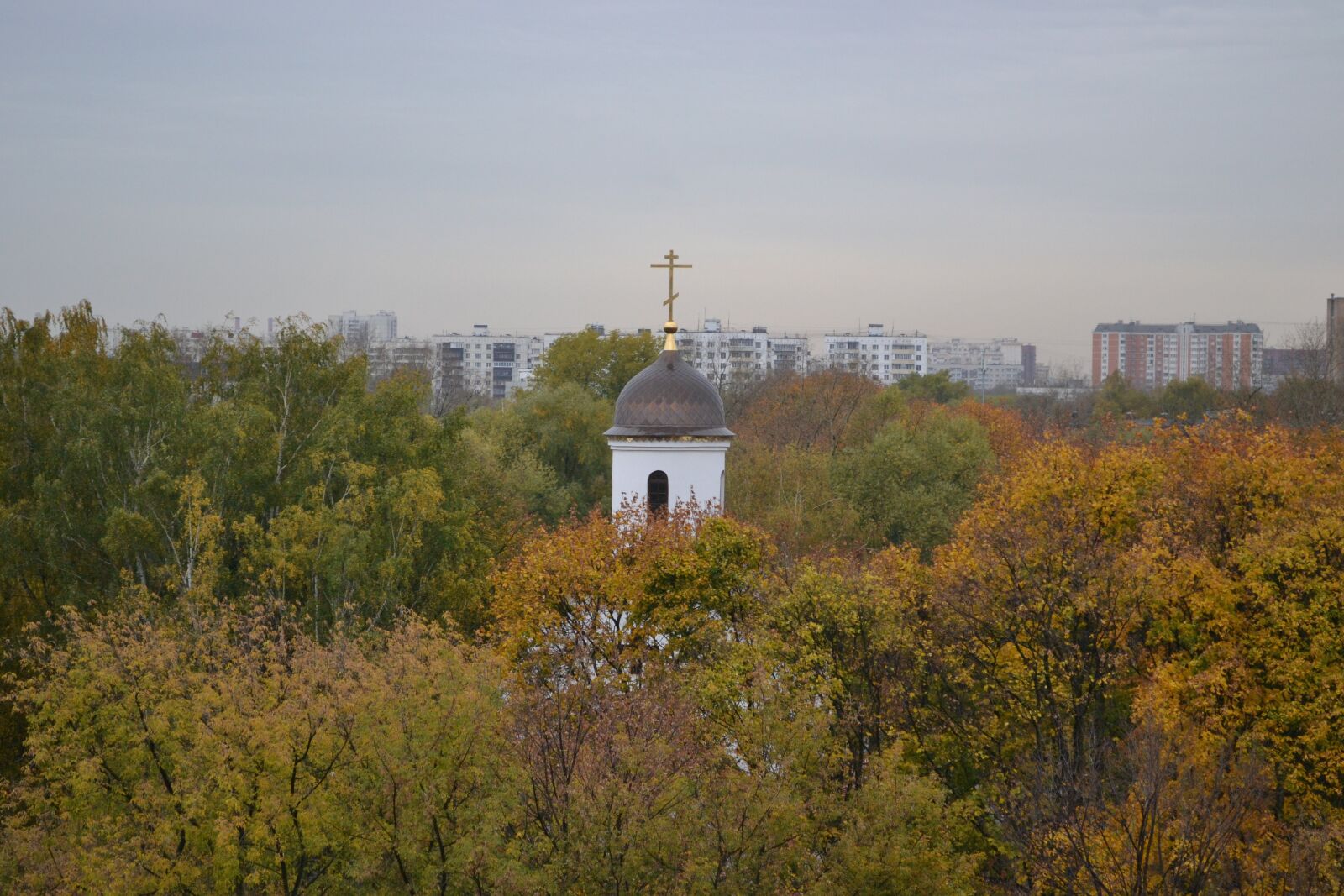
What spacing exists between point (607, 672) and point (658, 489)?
17.6 ft

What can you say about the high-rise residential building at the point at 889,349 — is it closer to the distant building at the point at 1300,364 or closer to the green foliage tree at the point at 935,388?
the distant building at the point at 1300,364

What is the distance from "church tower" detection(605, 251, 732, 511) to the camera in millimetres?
28297

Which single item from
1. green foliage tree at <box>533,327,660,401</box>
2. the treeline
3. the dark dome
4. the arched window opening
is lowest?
the treeline

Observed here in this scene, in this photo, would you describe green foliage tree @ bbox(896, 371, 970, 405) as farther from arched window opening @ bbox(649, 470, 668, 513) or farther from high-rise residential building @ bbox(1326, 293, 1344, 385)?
arched window opening @ bbox(649, 470, 668, 513)

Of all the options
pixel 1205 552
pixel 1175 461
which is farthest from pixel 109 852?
pixel 1175 461

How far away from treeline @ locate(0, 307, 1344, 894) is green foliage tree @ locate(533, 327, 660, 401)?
3267 centimetres

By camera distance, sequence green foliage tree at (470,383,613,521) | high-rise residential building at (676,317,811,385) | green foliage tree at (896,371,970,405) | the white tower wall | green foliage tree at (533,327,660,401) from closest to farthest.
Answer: the white tower wall → green foliage tree at (470,383,613,521) → green foliage tree at (533,327,660,401) → green foliage tree at (896,371,970,405) → high-rise residential building at (676,317,811,385)

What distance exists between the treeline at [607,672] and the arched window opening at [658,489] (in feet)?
5.68

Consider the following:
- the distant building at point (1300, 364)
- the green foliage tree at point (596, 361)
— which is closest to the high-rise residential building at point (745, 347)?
the distant building at point (1300, 364)

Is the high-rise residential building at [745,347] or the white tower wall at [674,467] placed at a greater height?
the high-rise residential building at [745,347]

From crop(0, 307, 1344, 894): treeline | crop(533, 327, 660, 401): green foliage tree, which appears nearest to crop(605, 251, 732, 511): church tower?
crop(0, 307, 1344, 894): treeline

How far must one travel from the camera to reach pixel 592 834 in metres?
17.1

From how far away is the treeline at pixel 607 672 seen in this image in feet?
60.4

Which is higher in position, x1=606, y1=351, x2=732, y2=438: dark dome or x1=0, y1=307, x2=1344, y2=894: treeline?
x1=606, y1=351, x2=732, y2=438: dark dome
